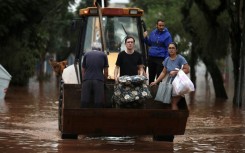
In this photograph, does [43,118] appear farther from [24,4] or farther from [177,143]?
[24,4]

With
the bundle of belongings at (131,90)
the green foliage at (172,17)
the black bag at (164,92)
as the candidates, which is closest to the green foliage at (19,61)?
the green foliage at (172,17)

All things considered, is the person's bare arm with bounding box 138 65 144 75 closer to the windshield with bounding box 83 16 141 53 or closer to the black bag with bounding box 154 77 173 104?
the black bag with bounding box 154 77 173 104

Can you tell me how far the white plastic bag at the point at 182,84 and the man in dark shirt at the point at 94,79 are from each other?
1.51 meters

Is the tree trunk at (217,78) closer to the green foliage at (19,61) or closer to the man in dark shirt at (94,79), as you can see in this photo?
the green foliage at (19,61)

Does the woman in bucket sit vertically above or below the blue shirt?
below

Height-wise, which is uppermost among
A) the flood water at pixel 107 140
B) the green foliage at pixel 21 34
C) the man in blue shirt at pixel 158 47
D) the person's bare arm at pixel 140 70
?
the green foliage at pixel 21 34

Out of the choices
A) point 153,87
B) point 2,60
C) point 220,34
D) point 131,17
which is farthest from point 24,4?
point 153,87

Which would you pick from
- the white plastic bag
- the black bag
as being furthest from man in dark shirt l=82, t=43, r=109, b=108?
the white plastic bag

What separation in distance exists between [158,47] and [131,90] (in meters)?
2.76

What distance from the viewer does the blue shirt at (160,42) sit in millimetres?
15375

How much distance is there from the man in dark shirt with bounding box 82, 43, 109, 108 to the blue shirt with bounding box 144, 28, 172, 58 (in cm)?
230

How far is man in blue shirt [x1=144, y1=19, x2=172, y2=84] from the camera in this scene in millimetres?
15359

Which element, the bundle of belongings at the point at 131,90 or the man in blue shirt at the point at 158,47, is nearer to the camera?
the bundle of belongings at the point at 131,90

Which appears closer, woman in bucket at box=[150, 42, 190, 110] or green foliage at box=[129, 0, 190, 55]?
woman in bucket at box=[150, 42, 190, 110]
